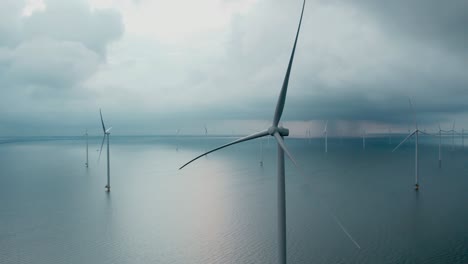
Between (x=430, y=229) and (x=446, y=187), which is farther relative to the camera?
(x=446, y=187)

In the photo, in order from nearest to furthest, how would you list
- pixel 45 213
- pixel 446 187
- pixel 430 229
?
1. pixel 430 229
2. pixel 45 213
3. pixel 446 187

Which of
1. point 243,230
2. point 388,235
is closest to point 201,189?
point 243,230

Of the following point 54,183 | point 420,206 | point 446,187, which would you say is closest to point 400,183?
point 446,187

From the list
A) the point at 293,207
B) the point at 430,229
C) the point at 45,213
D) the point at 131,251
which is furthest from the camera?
the point at 293,207

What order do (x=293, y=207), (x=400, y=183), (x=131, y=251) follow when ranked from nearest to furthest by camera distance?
(x=131, y=251) → (x=293, y=207) → (x=400, y=183)

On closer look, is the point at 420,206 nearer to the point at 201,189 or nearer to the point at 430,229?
the point at 430,229

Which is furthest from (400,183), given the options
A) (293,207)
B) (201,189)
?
(201,189)

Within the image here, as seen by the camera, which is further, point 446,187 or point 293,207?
point 446,187

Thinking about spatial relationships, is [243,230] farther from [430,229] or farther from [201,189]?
[201,189]

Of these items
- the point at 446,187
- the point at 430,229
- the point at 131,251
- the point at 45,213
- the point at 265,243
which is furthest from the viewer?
the point at 446,187
